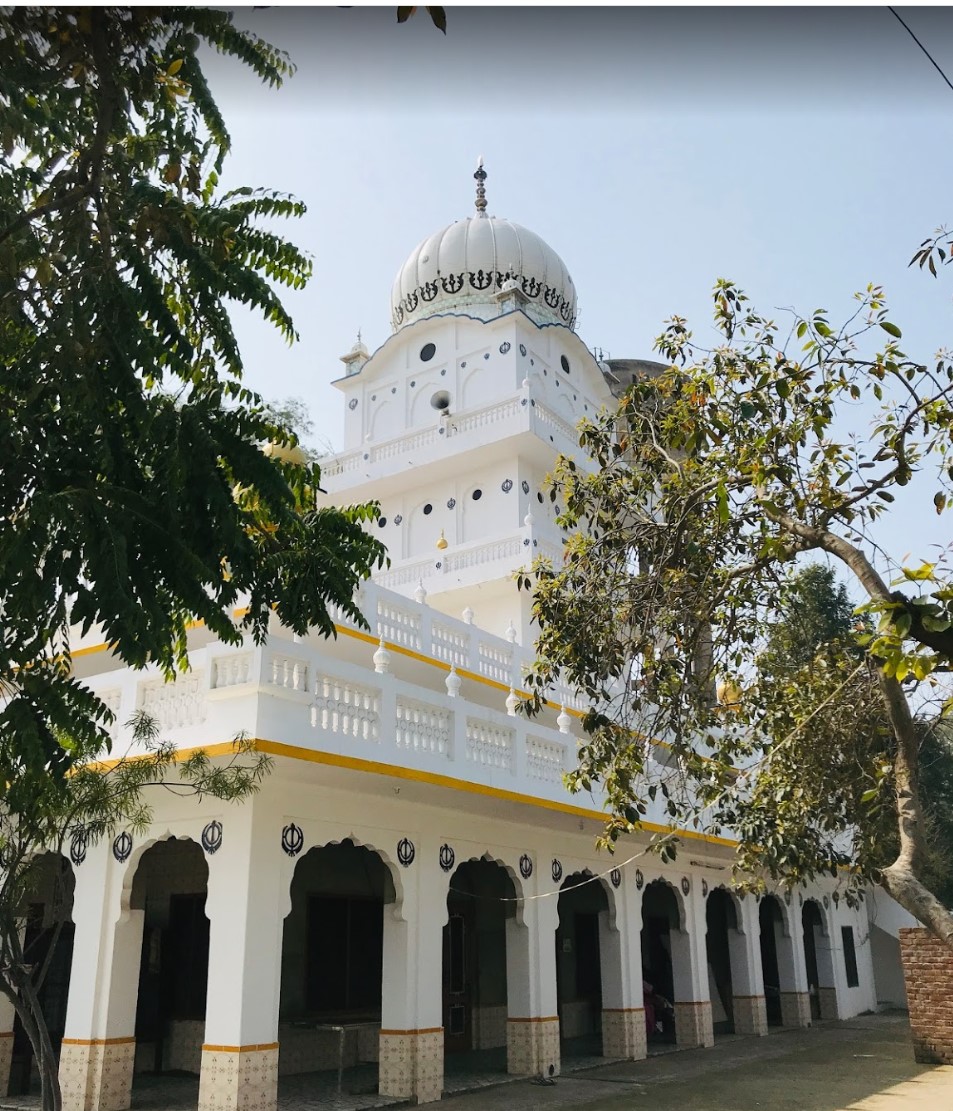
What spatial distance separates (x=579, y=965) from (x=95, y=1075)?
31.8 ft

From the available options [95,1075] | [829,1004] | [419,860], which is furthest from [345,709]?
[829,1004]

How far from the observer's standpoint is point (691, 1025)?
15.5 metres

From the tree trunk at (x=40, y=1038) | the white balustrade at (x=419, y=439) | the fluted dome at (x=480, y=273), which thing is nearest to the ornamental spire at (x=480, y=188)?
the fluted dome at (x=480, y=273)

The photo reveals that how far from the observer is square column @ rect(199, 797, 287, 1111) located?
8.28 metres

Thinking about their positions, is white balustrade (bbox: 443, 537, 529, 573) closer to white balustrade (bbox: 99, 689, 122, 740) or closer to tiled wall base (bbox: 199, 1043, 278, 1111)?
white balustrade (bbox: 99, 689, 122, 740)

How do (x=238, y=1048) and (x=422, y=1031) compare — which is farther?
(x=422, y=1031)

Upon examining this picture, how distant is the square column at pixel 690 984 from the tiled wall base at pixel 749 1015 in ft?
5.70

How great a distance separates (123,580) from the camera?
4164 mm

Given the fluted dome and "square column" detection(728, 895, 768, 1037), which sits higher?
the fluted dome

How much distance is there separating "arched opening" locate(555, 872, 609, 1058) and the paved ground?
1980 mm

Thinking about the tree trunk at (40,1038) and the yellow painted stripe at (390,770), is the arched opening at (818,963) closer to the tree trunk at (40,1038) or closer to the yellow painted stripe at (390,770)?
the yellow painted stripe at (390,770)

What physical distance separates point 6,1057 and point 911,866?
9.02m

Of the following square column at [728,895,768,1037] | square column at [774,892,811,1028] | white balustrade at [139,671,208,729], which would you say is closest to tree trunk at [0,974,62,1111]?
white balustrade at [139,671,208,729]

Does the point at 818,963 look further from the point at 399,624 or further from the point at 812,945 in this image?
the point at 399,624
